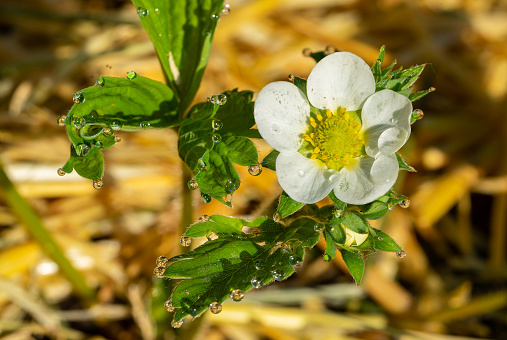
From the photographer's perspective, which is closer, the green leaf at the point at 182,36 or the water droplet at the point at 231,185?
the water droplet at the point at 231,185

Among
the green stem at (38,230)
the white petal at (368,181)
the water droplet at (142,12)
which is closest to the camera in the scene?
the white petal at (368,181)

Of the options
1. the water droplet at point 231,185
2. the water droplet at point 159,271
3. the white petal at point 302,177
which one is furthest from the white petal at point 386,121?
the water droplet at point 159,271

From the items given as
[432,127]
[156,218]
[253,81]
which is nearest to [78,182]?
[156,218]

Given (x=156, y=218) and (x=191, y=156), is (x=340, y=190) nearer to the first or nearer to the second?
(x=191, y=156)

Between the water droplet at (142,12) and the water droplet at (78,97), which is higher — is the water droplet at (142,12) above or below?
above

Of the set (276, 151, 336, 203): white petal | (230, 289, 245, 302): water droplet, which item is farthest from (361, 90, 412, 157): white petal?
(230, 289, 245, 302): water droplet

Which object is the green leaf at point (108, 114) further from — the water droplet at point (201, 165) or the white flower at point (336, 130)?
→ the white flower at point (336, 130)

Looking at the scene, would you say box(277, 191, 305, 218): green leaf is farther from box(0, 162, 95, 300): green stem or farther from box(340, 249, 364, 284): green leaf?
box(0, 162, 95, 300): green stem
